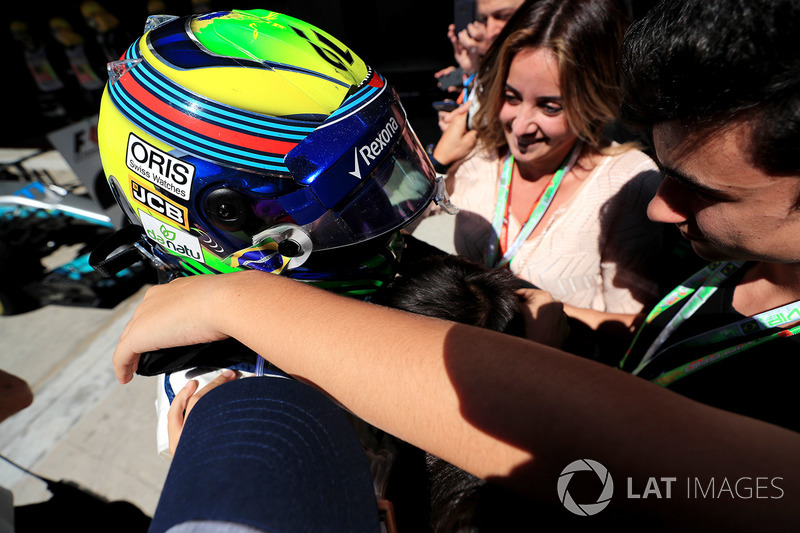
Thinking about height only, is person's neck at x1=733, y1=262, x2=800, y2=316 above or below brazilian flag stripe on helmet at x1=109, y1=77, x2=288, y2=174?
below

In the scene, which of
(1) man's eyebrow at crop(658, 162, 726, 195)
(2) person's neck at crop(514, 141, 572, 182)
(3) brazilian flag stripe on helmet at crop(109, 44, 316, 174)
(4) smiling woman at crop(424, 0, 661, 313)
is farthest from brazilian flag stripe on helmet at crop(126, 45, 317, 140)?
(2) person's neck at crop(514, 141, 572, 182)

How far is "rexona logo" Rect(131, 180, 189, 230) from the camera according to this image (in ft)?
3.59

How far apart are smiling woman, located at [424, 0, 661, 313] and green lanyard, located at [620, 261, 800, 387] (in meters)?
0.36

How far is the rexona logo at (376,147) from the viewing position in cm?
105

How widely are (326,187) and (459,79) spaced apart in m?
2.79

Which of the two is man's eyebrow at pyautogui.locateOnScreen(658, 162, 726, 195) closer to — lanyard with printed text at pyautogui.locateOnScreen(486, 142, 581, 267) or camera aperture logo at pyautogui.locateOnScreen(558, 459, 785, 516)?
camera aperture logo at pyautogui.locateOnScreen(558, 459, 785, 516)

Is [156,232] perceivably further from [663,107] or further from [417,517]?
[663,107]

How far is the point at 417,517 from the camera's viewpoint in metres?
0.86

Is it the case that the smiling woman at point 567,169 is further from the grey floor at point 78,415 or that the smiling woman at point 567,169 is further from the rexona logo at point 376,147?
the grey floor at point 78,415

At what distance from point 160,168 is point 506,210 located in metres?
1.39

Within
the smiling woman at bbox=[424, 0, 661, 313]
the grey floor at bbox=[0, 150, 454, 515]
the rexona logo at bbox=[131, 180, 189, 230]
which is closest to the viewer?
the rexona logo at bbox=[131, 180, 189, 230]

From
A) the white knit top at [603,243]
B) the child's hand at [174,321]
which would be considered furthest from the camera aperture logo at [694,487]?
the white knit top at [603,243]

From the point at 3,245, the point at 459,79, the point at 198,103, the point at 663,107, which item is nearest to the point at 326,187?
the point at 198,103

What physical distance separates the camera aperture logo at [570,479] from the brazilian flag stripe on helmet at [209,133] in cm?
91
